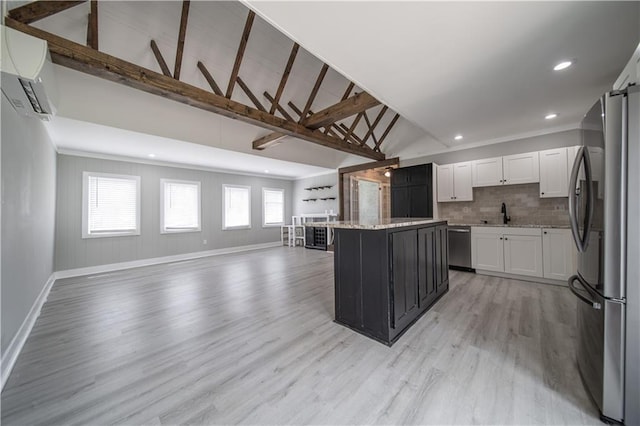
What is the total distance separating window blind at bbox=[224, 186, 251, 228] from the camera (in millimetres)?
7352

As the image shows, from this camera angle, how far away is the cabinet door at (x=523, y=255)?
3693 millimetres

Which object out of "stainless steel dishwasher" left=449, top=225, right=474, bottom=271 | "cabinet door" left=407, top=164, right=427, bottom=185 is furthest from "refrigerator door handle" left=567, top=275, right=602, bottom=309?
"cabinet door" left=407, top=164, right=427, bottom=185

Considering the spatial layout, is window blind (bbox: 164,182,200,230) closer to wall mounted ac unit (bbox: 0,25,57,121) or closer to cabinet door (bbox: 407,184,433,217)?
wall mounted ac unit (bbox: 0,25,57,121)

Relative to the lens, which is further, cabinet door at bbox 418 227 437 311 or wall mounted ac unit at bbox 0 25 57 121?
cabinet door at bbox 418 227 437 311

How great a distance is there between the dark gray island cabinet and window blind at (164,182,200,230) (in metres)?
5.53

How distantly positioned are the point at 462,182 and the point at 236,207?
6.28 meters

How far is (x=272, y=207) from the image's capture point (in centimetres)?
861

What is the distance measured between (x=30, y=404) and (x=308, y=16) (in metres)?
3.12

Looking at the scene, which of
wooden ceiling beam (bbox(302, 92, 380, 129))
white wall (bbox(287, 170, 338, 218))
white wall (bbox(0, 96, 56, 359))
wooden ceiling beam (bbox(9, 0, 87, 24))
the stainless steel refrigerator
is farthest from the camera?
white wall (bbox(287, 170, 338, 218))

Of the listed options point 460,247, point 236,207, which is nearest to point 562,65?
point 460,247

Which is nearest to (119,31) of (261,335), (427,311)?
(261,335)

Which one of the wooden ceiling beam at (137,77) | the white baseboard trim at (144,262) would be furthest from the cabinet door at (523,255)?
the white baseboard trim at (144,262)

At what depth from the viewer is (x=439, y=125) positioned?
3766 mm

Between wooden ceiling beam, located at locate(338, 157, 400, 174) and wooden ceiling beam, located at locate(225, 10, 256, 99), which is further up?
wooden ceiling beam, located at locate(225, 10, 256, 99)
